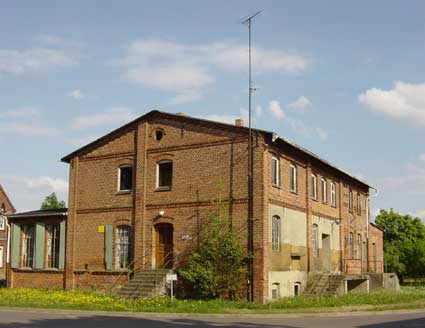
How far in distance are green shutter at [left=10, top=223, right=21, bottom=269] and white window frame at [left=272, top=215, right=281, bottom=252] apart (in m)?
13.7

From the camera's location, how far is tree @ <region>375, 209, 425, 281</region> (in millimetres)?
54812

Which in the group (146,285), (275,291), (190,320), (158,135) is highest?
(158,135)

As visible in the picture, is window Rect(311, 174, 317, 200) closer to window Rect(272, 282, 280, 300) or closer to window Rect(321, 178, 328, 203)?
window Rect(321, 178, 328, 203)

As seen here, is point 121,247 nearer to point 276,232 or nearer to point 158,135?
point 158,135

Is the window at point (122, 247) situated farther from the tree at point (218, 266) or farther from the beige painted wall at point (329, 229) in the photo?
the beige painted wall at point (329, 229)

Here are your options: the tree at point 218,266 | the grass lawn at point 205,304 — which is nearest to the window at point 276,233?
the tree at point 218,266

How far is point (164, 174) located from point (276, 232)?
5877 millimetres

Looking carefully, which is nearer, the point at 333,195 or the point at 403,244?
the point at 333,195

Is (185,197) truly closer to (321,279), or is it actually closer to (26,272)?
(321,279)

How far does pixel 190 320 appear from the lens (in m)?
18.8

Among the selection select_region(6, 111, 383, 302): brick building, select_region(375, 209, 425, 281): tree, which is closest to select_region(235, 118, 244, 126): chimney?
select_region(6, 111, 383, 302): brick building

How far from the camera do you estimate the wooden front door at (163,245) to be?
26.9m

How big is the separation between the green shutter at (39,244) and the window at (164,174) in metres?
7.18

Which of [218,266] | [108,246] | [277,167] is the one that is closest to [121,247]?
[108,246]
